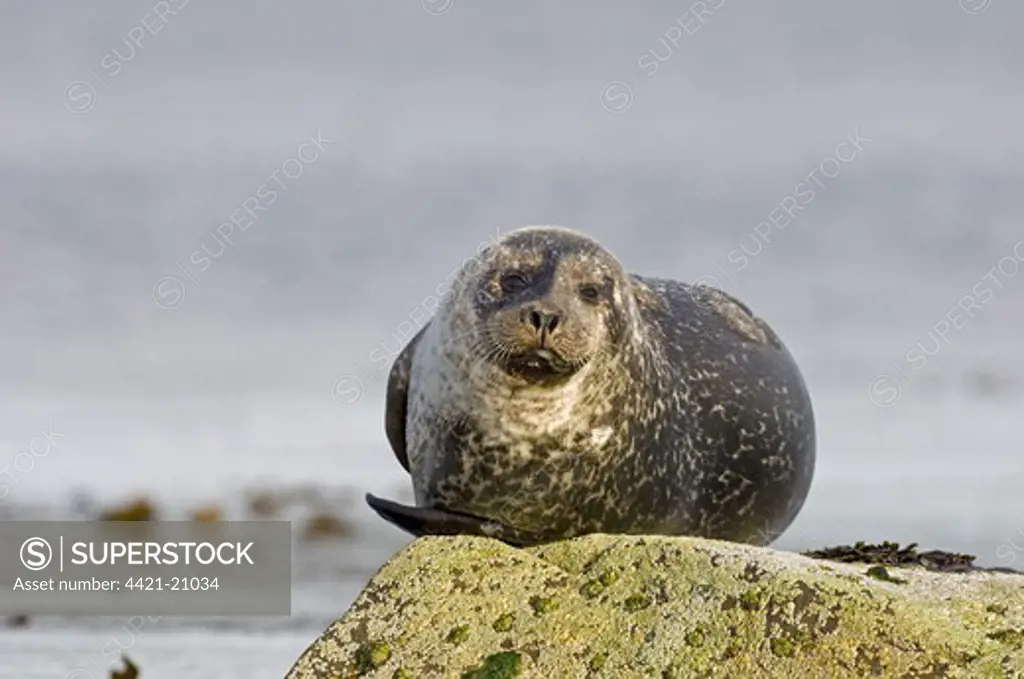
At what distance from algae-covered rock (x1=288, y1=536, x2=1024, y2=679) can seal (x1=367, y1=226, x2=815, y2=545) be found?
798mm

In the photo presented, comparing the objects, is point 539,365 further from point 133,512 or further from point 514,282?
point 133,512

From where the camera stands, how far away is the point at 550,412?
841cm

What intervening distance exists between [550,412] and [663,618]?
1882 mm

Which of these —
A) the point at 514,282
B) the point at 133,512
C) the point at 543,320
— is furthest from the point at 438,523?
the point at 133,512

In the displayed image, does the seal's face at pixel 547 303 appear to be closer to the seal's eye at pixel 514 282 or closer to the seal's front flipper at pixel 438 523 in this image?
the seal's eye at pixel 514 282

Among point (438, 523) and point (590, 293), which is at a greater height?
point (590, 293)

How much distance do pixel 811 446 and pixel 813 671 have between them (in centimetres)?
382

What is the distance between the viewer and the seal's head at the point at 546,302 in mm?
8094

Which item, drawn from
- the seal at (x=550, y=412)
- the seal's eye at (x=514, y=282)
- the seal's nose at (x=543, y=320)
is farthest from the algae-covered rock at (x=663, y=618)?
the seal's eye at (x=514, y=282)

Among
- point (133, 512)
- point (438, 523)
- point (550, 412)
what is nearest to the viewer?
point (438, 523)

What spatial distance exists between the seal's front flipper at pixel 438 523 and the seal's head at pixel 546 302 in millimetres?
625

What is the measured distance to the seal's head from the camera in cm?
809

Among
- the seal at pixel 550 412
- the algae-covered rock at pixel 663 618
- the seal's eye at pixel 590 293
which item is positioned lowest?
the algae-covered rock at pixel 663 618

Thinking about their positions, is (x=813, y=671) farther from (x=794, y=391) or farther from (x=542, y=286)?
(x=794, y=391)
